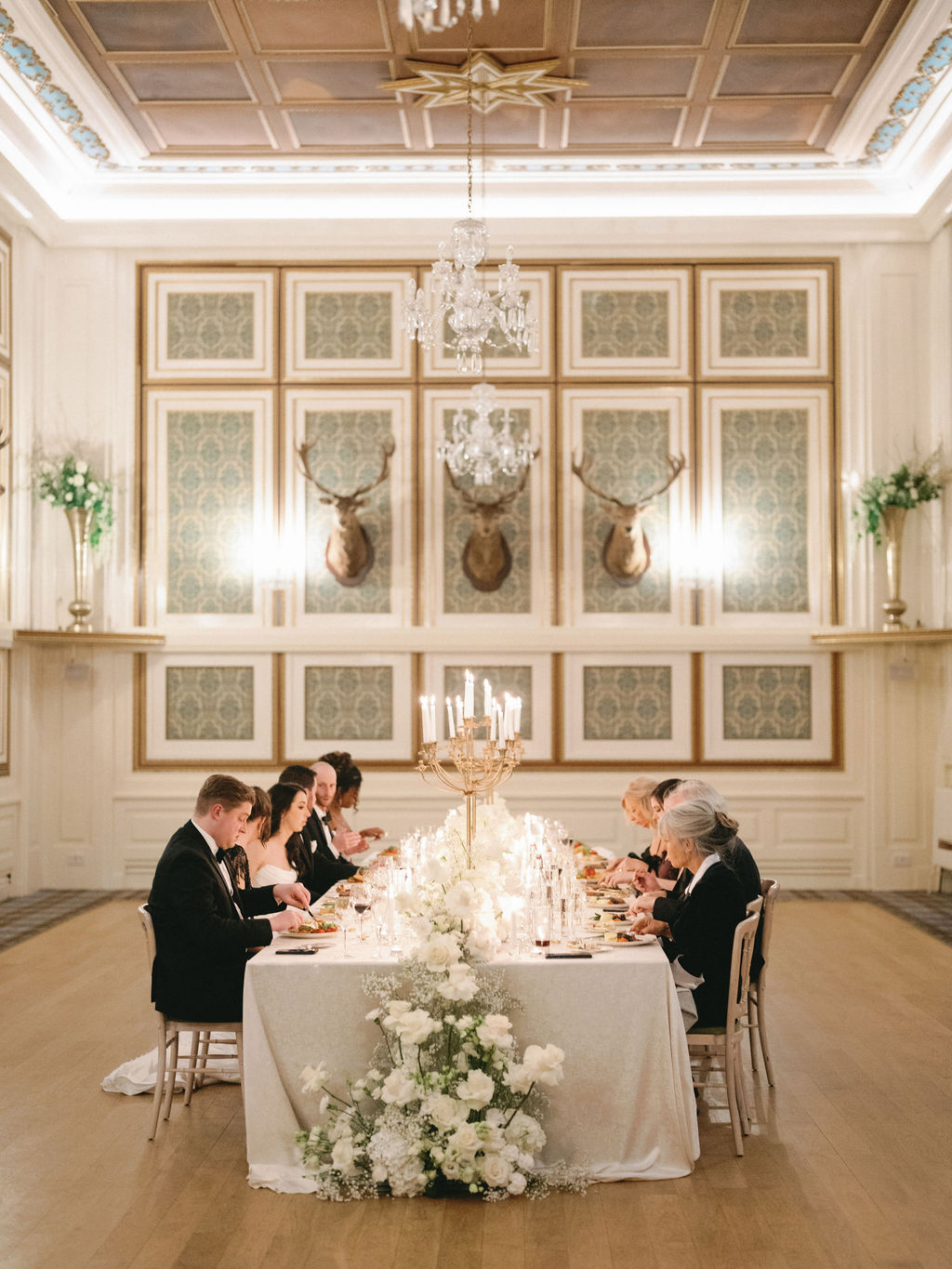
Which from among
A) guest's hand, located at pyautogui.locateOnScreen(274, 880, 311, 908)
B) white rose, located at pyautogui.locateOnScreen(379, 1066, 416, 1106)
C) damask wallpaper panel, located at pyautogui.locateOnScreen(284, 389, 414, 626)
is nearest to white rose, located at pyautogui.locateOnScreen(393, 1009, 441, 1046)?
white rose, located at pyautogui.locateOnScreen(379, 1066, 416, 1106)

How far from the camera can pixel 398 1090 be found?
3.83 meters

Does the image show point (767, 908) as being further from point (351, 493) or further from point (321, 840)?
point (351, 493)

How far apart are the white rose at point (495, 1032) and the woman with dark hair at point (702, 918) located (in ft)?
2.50

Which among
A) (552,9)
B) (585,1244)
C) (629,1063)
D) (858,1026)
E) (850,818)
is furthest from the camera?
(850,818)

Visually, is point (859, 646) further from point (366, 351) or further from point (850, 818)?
point (366, 351)

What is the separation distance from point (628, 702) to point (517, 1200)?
263 inches

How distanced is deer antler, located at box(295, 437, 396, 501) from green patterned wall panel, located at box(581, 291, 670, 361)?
1853 mm

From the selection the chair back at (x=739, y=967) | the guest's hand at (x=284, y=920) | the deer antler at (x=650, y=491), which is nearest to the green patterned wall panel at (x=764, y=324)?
the deer antler at (x=650, y=491)

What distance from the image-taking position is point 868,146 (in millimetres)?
9727

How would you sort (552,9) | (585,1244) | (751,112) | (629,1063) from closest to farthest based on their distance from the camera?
(585,1244), (629,1063), (552,9), (751,112)

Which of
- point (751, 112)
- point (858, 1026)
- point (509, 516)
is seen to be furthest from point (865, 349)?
point (858, 1026)

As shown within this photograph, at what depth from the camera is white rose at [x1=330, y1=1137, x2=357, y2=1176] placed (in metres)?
3.91

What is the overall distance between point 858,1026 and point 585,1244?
2.89 meters

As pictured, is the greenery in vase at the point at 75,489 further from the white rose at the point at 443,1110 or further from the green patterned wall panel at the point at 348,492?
the white rose at the point at 443,1110
